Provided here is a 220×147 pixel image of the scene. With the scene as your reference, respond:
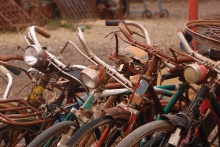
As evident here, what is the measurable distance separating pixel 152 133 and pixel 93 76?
47 cm

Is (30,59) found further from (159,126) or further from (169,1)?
(169,1)

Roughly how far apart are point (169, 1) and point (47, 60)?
16587 mm

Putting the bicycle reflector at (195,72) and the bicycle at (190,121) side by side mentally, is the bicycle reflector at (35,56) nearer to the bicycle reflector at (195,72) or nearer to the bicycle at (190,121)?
the bicycle at (190,121)

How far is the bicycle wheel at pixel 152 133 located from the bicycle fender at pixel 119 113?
0.19 meters

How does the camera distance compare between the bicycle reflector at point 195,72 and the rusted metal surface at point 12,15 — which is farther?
the rusted metal surface at point 12,15

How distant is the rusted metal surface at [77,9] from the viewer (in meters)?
13.0

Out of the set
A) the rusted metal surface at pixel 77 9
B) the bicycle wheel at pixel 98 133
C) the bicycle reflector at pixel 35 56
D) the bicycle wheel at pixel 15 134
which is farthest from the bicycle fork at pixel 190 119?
the rusted metal surface at pixel 77 9

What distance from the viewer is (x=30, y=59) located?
352 centimetres

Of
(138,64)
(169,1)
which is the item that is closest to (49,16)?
(169,1)

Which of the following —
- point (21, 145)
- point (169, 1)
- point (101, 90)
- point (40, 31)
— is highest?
point (40, 31)

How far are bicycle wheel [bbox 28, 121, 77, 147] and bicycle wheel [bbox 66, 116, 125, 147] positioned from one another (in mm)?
145

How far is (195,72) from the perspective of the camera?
3020mm

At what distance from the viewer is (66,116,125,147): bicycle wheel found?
3078mm

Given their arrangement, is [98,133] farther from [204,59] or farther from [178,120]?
[204,59]
